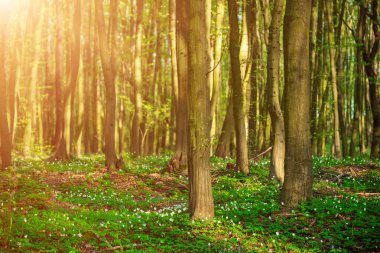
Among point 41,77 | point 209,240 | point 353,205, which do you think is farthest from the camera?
point 41,77

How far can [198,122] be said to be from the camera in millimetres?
9008

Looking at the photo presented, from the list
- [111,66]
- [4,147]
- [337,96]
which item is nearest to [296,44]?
[111,66]

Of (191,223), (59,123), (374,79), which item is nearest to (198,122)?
(191,223)

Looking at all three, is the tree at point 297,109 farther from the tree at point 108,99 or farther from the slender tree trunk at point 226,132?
the slender tree trunk at point 226,132

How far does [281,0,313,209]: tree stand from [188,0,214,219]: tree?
2.01m

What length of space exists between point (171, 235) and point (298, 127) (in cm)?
389

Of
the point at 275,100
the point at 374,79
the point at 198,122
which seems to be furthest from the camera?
the point at 374,79

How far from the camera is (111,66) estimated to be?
719 inches

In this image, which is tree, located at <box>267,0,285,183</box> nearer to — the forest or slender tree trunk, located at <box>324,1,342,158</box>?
the forest

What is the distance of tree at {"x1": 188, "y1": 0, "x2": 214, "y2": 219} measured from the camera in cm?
899

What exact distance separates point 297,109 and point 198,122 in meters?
2.43

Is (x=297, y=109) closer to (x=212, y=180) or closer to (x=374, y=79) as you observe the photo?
(x=212, y=180)

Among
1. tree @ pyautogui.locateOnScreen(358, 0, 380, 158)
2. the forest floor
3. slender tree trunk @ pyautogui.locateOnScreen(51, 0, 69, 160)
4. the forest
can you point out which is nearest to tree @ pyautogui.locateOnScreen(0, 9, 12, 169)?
the forest

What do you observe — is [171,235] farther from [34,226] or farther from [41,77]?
[41,77]
